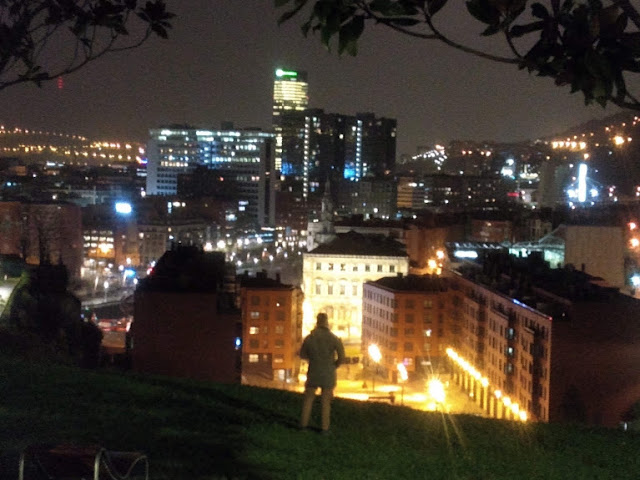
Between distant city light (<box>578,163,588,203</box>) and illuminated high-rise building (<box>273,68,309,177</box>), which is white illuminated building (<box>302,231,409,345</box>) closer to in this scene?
distant city light (<box>578,163,588,203</box>)

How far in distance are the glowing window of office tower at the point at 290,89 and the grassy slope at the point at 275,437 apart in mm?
106409

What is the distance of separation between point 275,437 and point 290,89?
110883mm

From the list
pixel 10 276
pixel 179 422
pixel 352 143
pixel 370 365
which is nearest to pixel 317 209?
pixel 352 143

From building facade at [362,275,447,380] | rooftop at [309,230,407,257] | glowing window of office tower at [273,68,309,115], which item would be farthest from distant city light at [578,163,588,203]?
glowing window of office tower at [273,68,309,115]

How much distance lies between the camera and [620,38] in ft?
7.98

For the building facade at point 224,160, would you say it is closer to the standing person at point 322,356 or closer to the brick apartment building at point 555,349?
the brick apartment building at point 555,349

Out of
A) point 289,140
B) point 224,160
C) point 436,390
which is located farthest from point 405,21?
point 289,140

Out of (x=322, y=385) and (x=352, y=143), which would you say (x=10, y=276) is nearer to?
(x=322, y=385)

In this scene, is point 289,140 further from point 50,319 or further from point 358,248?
point 50,319

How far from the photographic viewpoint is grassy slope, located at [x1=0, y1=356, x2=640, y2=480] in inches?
182

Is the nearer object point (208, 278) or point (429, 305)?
point (208, 278)

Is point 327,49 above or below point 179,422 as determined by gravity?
above

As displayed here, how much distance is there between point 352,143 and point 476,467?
96001 millimetres

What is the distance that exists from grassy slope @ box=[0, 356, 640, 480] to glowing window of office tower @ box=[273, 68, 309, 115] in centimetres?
10641
